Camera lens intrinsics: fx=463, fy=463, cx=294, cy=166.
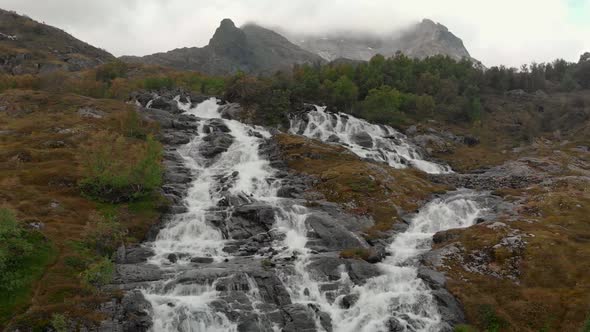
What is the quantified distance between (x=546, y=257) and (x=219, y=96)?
346ft

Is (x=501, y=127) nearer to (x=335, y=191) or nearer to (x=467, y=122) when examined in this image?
(x=467, y=122)

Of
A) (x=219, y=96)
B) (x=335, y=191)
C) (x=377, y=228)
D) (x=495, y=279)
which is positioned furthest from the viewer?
(x=219, y=96)

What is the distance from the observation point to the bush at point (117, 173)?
56.5 metres

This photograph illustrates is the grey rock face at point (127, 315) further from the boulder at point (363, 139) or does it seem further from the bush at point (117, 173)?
the boulder at point (363, 139)

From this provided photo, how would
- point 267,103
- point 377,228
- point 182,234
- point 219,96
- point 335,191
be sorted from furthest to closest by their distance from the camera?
point 219,96 → point 267,103 → point 335,191 → point 377,228 → point 182,234

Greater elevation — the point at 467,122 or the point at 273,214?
the point at 467,122

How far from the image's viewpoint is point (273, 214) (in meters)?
54.8

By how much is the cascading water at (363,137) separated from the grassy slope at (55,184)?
43.3 metres

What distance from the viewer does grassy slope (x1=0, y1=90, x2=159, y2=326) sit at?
1374 inches

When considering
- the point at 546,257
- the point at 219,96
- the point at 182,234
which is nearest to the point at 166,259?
the point at 182,234

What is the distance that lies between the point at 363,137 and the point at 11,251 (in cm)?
7943

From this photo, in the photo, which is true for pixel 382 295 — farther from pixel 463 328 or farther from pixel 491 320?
pixel 491 320

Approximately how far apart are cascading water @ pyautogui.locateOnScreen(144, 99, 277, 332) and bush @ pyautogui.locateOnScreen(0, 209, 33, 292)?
9739 millimetres

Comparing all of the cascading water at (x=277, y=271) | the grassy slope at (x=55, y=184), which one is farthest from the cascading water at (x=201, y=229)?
the grassy slope at (x=55, y=184)
